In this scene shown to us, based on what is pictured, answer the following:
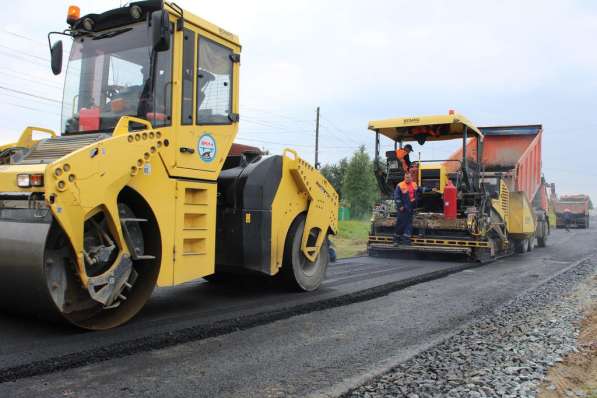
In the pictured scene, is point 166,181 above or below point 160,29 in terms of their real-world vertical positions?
below

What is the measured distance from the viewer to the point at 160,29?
14.3 ft

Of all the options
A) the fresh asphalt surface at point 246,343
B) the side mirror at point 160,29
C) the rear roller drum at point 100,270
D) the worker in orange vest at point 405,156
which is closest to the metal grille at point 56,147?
the rear roller drum at point 100,270

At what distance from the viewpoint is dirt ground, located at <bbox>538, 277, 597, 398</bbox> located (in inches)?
132

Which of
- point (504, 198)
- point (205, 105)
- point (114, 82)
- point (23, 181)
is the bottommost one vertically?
point (23, 181)

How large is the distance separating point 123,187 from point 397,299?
11.7ft

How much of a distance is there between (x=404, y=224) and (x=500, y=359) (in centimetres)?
688

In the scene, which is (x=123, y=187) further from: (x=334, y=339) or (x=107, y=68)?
(x=334, y=339)

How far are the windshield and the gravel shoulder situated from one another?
9.55 feet

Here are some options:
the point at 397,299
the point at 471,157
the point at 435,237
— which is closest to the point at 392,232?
the point at 435,237

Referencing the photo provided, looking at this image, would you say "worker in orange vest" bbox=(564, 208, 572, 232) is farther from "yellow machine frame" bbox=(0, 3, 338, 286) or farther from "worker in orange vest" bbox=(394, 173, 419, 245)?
"yellow machine frame" bbox=(0, 3, 338, 286)

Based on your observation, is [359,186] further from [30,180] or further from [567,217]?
[30,180]

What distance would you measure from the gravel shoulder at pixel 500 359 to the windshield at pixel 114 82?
291 cm

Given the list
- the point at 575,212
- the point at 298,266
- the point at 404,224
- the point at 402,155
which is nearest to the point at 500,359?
the point at 298,266

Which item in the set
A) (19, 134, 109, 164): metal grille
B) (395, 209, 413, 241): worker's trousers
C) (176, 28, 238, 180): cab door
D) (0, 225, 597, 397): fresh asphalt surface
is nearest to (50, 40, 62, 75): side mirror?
(19, 134, 109, 164): metal grille
